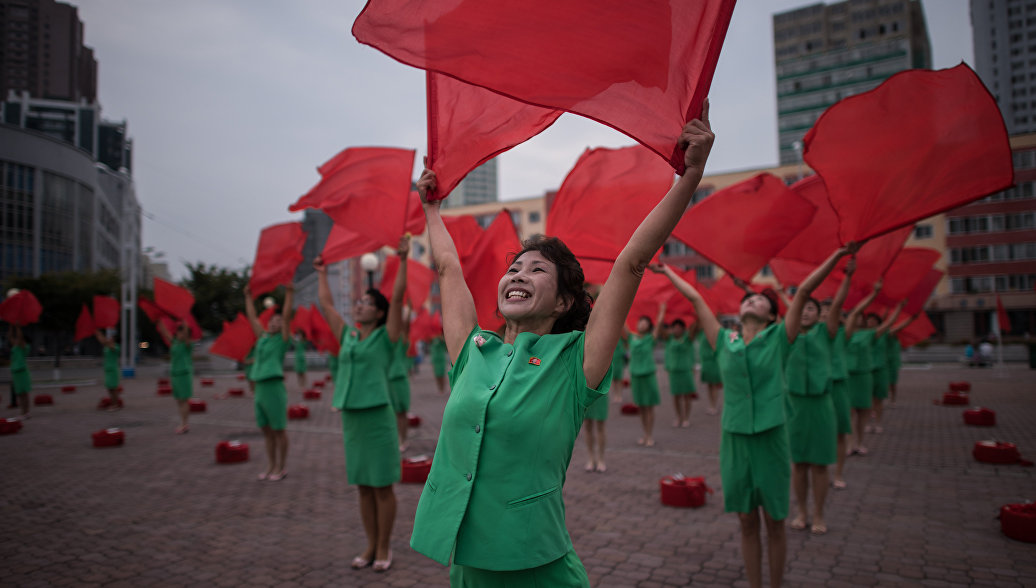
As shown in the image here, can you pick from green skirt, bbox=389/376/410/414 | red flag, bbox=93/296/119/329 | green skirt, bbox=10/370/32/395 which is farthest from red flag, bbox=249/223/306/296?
red flag, bbox=93/296/119/329

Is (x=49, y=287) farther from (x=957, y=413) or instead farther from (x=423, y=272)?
(x=957, y=413)

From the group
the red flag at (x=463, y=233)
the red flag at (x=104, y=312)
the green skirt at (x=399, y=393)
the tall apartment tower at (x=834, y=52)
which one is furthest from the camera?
the tall apartment tower at (x=834, y=52)

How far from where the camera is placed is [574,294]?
2373 mm

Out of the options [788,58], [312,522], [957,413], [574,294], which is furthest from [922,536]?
[788,58]

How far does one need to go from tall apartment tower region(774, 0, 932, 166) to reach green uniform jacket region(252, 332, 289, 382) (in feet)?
269

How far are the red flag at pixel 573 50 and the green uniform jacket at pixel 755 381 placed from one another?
270cm

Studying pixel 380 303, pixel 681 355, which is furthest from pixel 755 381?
pixel 681 355

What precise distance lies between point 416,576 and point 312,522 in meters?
1.98

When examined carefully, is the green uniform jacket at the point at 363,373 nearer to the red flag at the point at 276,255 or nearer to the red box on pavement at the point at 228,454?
the red flag at the point at 276,255

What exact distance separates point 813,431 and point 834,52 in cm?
9316

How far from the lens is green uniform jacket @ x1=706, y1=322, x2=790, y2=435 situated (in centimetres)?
416

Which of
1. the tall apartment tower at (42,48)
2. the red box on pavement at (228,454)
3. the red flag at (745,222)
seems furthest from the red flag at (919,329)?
the tall apartment tower at (42,48)

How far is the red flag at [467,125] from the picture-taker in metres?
2.60

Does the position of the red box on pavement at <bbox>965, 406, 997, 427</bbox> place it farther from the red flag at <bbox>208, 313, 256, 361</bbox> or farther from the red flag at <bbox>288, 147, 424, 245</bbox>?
the red flag at <bbox>208, 313, 256, 361</bbox>
